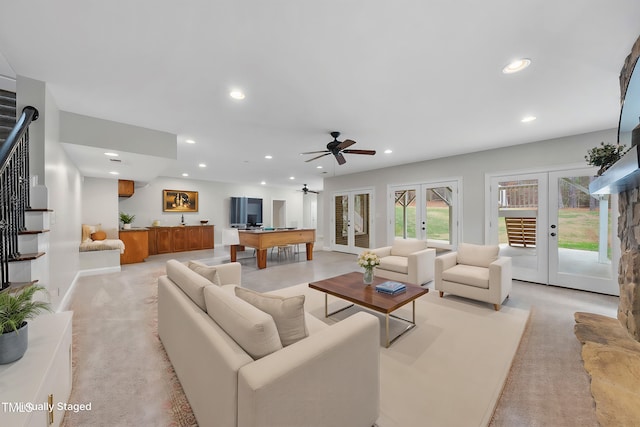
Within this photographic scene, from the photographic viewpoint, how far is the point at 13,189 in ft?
6.98

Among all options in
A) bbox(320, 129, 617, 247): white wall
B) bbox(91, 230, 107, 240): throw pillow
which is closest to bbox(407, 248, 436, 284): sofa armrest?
bbox(320, 129, 617, 247): white wall

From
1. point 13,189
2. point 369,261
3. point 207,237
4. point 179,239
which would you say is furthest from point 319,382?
point 207,237

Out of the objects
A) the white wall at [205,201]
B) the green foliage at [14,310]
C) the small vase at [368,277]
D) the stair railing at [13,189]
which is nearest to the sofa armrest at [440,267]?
the small vase at [368,277]

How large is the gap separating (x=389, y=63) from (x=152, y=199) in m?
8.60

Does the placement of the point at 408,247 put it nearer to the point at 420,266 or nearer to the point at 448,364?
the point at 420,266

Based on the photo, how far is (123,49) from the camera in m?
2.05

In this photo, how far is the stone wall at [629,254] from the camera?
2328 millimetres

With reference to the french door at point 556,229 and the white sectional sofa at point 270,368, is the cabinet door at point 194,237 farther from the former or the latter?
the french door at point 556,229

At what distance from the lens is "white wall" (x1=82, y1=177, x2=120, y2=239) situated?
5.92 metres

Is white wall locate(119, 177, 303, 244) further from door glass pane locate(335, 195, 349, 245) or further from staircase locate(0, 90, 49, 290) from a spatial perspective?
staircase locate(0, 90, 49, 290)

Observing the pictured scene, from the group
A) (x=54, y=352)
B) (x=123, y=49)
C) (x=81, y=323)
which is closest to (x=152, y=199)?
(x=81, y=323)

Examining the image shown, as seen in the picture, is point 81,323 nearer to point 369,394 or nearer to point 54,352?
point 54,352

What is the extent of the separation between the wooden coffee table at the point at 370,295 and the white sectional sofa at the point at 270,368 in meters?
0.93

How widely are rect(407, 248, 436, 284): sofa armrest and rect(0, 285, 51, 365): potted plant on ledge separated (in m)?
Answer: 4.14
